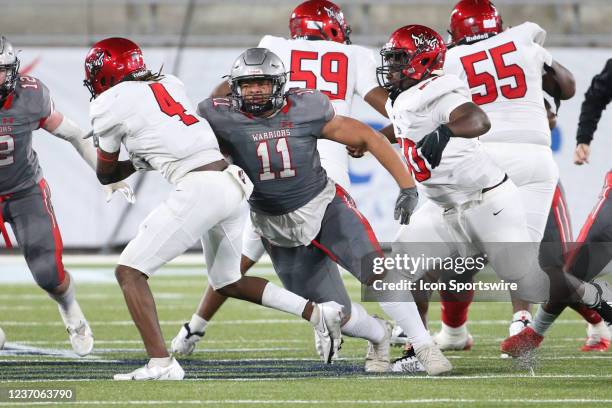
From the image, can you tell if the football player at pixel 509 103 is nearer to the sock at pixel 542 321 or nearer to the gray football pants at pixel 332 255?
the sock at pixel 542 321

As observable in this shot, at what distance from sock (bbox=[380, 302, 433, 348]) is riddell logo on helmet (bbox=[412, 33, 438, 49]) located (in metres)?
1.07

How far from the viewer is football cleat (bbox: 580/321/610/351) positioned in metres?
5.35

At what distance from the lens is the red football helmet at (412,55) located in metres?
4.67

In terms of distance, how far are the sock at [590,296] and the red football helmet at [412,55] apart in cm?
114

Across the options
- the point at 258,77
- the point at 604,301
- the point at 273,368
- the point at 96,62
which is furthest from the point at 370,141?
the point at 604,301

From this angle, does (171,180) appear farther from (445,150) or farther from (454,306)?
(454,306)

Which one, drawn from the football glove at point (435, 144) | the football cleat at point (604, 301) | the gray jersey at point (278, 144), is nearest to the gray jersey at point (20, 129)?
the gray jersey at point (278, 144)

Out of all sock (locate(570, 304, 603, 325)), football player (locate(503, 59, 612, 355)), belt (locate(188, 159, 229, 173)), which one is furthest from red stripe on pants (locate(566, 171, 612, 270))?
belt (locate(188, 159, 229, 173))

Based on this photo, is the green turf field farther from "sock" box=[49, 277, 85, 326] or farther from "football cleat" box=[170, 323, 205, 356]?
"sock" box=[49, 277, 85, 326]

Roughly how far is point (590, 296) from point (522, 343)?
1.31ft

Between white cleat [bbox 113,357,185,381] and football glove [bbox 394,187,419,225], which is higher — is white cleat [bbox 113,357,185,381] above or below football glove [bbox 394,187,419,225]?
below

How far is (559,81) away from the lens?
5.50m

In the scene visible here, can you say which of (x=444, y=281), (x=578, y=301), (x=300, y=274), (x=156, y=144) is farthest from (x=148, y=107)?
(x=578, y=301)

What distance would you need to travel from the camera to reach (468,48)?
5.40 meters
